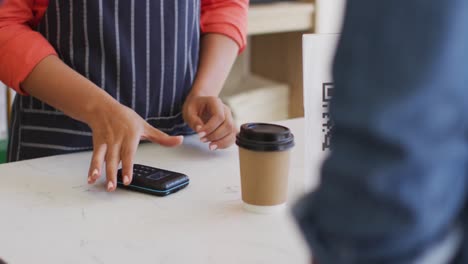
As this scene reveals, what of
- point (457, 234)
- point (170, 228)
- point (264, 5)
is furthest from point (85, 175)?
point (264, 5)

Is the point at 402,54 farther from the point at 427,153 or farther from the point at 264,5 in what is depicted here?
the point at 264,5

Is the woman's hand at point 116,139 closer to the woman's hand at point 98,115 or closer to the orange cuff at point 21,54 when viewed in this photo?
the woman's hand at point 98,115

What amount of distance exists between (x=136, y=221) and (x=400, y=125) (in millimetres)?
564

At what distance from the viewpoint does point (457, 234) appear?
32cm

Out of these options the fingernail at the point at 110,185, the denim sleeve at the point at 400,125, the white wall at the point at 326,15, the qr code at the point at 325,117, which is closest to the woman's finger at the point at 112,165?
the fingernail at the point at 110,185

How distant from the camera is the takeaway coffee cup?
2.73 feet

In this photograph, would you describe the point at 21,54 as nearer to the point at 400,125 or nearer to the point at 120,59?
the point at 120,59

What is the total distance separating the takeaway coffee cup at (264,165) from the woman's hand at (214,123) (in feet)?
0.68

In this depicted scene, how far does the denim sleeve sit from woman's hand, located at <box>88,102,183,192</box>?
0.63m

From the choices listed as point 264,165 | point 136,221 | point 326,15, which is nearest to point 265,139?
point 264,165

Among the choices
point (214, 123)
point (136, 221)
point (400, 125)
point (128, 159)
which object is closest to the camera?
point (400, 125)

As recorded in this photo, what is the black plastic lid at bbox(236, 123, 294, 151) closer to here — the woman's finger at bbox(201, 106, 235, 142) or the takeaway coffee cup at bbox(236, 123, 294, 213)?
the takeaway coffee cup at bbox(236, 123, 294, 213)

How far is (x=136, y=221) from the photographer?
81 centimetres

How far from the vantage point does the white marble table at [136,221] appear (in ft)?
2.37
